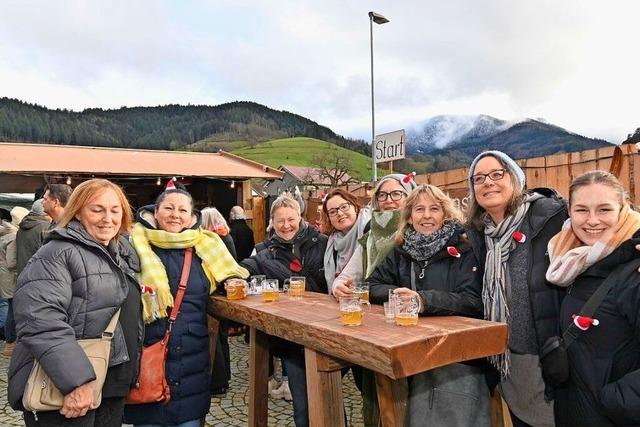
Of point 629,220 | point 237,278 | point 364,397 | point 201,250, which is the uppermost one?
point 629,220

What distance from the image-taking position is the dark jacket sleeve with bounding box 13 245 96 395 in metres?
1.82

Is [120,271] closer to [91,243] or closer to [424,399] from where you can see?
[91,243]

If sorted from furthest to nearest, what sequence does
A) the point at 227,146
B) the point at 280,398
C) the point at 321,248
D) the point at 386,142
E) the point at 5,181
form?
the point at 227,146 < the point at 5,181 < the point at 386,142 < the point at 280,398 < the point at 321,248

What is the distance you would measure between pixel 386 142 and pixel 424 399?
5.49 metres

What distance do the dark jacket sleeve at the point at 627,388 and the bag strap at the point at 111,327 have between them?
204cm

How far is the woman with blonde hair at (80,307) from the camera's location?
1.84 metres

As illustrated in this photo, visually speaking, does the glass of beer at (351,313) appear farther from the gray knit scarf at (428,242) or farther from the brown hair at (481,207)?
the brown hair at (481,207)

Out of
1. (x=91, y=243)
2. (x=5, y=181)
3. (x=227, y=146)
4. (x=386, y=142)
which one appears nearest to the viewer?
(x=91, y=243)

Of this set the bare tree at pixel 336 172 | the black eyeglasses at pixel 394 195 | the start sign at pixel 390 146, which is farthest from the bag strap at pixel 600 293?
the bare tree at pixel 336 172

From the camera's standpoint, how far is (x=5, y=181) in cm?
984

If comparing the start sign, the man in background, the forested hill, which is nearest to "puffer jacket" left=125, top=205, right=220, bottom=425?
the man in background

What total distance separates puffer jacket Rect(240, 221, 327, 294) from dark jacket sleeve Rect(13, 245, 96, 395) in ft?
4.88

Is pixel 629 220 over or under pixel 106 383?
over

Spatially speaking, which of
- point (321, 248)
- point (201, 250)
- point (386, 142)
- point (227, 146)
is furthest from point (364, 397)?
point (227, 146)
